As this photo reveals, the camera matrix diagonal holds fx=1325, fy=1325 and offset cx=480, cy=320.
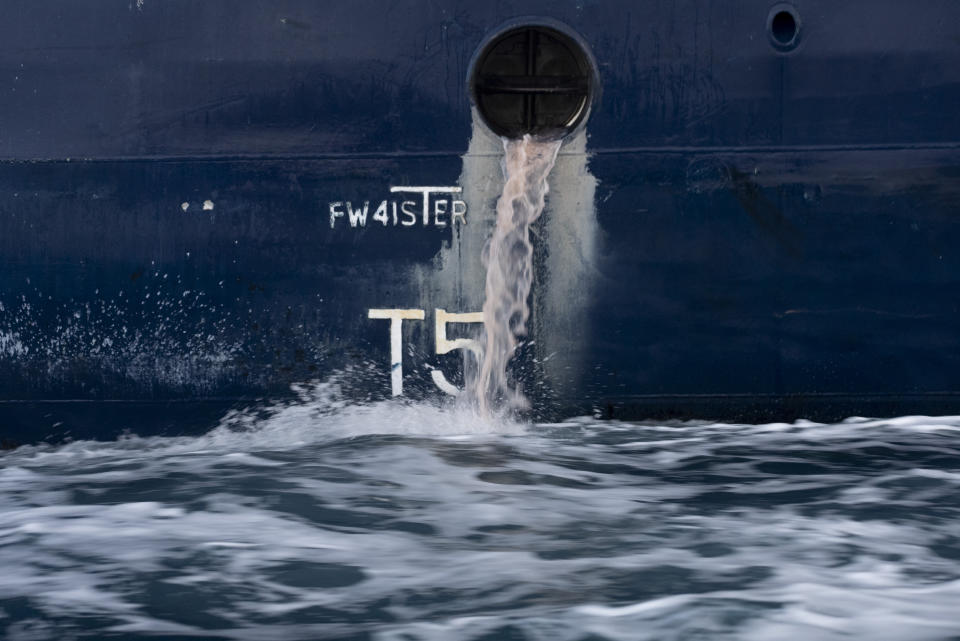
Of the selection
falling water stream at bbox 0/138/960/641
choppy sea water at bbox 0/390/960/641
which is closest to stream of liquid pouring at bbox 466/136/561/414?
falling water stream at bbox 0/138/960/641

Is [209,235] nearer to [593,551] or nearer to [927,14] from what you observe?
[593,551]

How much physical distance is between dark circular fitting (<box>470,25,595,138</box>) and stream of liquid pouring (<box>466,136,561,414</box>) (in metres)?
0.09

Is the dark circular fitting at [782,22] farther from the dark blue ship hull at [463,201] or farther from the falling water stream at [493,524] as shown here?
the falling water stream at [493,524]

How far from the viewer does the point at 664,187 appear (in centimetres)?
528

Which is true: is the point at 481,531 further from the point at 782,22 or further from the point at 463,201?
the point at 782,22

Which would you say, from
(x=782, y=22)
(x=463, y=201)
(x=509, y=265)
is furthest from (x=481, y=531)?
(x=782, y=22)

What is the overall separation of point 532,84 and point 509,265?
0.73 meters

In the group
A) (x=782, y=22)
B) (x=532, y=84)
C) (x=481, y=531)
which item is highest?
(x=782, y=22)

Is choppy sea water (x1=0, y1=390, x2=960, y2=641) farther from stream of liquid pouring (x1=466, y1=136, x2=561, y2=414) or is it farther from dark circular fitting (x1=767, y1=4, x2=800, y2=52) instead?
dark circular fitting (x1=767, y1=4, x2=800, y2=52)

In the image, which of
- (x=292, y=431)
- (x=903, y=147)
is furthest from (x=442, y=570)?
(x=903, y=147)

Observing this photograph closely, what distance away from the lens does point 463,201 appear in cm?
529

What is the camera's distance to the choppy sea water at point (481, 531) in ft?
12.0

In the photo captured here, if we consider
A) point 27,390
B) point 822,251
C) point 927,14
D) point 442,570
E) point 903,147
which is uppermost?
point 927,14

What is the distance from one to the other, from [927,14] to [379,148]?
2.25 metres
